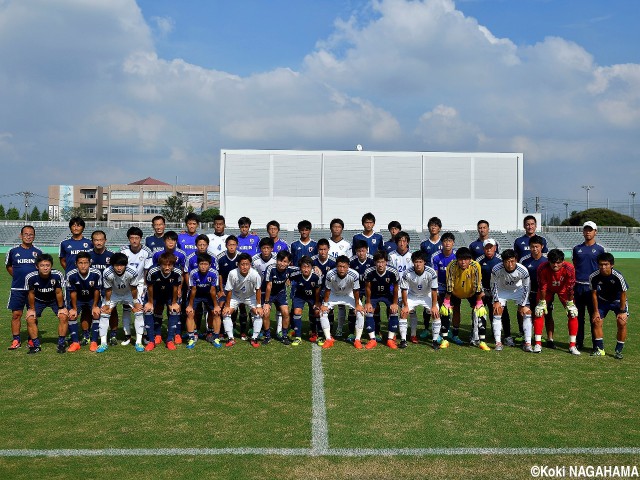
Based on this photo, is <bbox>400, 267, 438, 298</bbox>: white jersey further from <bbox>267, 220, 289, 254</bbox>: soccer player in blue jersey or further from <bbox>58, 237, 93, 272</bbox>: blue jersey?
<bbox>58, 237, 93, 272</bbox>: blue jersey

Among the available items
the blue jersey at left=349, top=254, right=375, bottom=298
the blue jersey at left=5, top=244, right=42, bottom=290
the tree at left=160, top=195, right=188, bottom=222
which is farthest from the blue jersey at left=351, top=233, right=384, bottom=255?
the tree at left=160, top=195, right=188, bottom=222

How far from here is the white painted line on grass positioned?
418 cm

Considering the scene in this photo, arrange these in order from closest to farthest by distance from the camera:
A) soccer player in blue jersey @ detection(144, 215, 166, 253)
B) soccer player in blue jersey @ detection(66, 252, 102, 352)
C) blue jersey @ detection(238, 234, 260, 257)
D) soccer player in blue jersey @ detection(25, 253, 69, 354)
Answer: soccer player in blue jersey @ detection(25, 253, 69, 354), soccer player in blue jersey @ detection(66, 252, 102, 352), soccer player in blue jersey @ detection(144, 215, 166, 253), blue jersey @ detection(238, 234, 260, 257)

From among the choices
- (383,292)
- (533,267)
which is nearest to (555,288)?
(533,267)

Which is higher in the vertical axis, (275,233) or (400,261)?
(275,233)

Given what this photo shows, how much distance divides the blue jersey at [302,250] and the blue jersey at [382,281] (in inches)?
44.2

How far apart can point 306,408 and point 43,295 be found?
15.1ft

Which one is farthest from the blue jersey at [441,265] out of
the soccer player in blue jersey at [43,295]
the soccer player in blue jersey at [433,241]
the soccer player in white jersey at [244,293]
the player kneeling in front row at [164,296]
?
the soccer player in blue jersey at [43,295]

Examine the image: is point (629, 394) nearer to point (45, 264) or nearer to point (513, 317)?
point (513, 317)

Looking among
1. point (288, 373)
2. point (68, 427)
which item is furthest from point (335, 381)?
point (68, 427)

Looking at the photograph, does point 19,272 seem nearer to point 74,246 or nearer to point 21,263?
point 21,263

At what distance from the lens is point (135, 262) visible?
805 centimetres

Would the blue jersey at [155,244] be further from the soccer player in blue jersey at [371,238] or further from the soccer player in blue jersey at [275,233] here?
the soccer player in blue jersey at [371,238]

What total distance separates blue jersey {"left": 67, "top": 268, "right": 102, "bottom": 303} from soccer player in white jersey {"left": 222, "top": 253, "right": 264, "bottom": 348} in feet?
6.09
